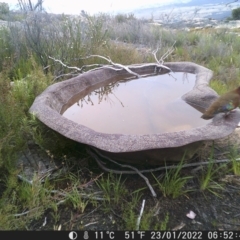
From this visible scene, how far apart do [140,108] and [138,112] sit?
10cm

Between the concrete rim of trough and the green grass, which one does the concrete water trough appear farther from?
the green grass

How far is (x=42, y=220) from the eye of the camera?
1.62m

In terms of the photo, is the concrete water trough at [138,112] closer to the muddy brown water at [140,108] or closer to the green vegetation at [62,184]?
the muddy brown water at [140,108]

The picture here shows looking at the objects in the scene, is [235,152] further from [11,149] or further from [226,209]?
[11,149]

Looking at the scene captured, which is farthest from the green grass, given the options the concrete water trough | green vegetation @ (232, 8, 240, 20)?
green vegetation @ (232, 8, 240, 20)

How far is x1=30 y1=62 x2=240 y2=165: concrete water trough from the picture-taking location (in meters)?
1.52

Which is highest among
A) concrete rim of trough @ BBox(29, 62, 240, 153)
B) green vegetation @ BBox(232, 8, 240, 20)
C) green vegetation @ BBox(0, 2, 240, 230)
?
concrete rim of trough @ BBox(29, 62, 240, 153)

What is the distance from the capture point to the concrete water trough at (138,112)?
1.52 m

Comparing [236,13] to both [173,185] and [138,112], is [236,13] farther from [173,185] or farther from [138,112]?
[173,185]

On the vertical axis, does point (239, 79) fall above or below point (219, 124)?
below

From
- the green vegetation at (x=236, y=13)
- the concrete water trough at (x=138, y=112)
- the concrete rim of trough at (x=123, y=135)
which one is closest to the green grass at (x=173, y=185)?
the concrete water trough at (x=138, y=112)

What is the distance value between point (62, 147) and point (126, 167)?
523 mm

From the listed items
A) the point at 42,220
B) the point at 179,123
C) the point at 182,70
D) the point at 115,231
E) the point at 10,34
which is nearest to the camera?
the point at 115,231

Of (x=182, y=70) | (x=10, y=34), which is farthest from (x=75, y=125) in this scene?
(x=10, y=34)
